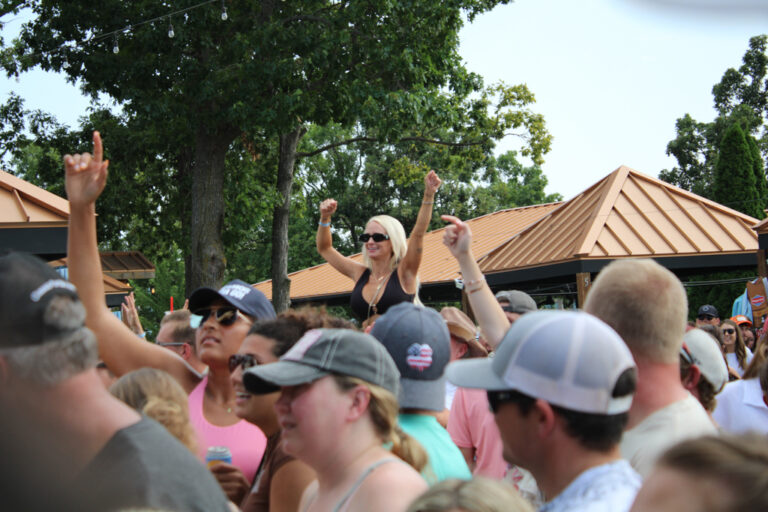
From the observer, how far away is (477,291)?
3.33 m

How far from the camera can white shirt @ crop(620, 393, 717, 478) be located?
2.38 metres

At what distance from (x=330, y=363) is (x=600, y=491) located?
0.83 meters

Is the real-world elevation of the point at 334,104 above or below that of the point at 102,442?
above

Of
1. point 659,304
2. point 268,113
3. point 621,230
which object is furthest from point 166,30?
point 659,304

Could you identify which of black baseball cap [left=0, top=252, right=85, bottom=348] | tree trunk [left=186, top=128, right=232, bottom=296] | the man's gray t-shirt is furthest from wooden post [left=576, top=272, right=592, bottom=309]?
black baseball cap [left=0, top=252, right=85, bottom=348]

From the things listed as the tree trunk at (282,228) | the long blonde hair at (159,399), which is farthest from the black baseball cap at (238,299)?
the tree trunk at (282,228)

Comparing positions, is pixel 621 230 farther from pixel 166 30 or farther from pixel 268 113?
pixel 166 30

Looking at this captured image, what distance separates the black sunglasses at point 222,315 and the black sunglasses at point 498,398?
1800 mm

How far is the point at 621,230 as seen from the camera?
13031 millimetres

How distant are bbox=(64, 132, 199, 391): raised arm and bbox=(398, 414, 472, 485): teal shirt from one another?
1125 millimetres

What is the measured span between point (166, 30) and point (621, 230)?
9167 millimetres

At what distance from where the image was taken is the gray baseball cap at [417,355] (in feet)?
9.43

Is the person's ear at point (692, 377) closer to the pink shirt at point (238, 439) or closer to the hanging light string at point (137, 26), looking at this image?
the pink shirt at point (238, 439)

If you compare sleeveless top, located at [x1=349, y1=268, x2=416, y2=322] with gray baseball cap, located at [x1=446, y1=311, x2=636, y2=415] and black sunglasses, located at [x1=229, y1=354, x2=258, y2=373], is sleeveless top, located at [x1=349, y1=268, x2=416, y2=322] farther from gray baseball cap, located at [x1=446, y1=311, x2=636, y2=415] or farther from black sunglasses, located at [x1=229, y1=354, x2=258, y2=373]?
gray baseball cap, located at [x1=446, y1=311, x2=636, y2=415]
